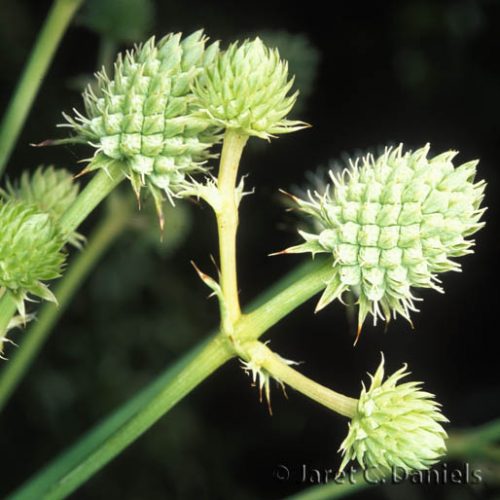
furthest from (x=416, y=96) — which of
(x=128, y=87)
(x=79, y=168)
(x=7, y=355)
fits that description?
(x=128, y=87)

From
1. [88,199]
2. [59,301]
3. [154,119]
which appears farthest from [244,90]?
[59,301]

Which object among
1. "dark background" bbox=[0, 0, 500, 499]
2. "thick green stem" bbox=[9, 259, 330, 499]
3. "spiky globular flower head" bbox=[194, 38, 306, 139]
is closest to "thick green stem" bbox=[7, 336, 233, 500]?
"thick green stem" bbox=[9, 259, 330, 499]

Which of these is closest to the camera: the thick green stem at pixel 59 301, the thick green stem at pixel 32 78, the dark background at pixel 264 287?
the thick green stem at pixel 32 78

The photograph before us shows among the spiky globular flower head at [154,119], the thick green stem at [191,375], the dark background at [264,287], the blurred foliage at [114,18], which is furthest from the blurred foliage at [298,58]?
the thick green stem at [191,375]

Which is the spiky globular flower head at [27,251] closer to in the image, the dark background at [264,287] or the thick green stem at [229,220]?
the thick green stem at [229,220]

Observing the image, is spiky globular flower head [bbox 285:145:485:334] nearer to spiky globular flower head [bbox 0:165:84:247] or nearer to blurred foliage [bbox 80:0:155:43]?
spiky globular flower head [bbox 0:165:84:247]

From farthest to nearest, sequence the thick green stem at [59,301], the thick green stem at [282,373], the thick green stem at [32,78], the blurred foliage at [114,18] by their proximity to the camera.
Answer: the blurred foliage at [114,18]
the thick green stem at [59,301]
the thick green stem at [32,78]
the thick green stem at [282,373]

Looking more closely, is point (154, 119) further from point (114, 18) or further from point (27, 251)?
point (114, 18)
